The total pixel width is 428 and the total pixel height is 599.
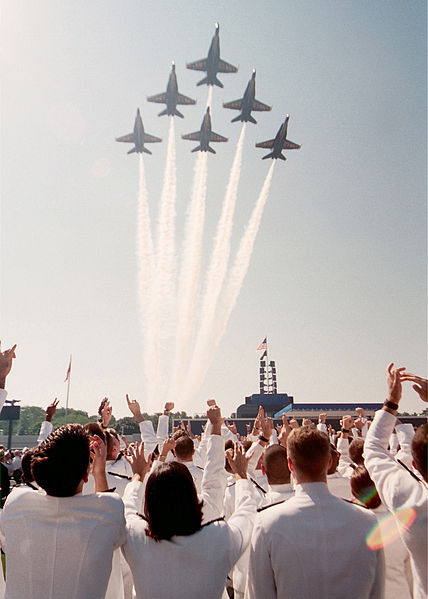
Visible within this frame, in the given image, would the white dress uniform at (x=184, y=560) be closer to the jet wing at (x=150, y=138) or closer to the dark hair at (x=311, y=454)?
the dark hair at (x=311, y=454)

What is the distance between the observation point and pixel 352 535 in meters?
2.95

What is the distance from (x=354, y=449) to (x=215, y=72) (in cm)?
4201

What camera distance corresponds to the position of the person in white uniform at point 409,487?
3152 millimetres

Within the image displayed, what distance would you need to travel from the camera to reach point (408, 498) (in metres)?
3.21

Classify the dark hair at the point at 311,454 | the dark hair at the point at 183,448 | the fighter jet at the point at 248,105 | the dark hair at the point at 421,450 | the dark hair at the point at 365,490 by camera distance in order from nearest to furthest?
1. the dark hair at the point at 311,454
2. the dark hair at the point at 421,450
3. the dark hair at the point at 365,490
4. the dark hair at the point at 183,448
5. the fighter jet at the point at 248,105

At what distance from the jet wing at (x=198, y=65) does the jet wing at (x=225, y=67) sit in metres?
1.33

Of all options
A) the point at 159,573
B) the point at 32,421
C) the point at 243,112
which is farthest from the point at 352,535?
the point at 32,421

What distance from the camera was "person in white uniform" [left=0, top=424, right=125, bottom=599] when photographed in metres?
2.90

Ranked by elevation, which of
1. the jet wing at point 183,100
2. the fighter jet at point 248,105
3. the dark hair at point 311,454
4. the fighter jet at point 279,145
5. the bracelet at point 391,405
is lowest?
the dark hair at point 311,454

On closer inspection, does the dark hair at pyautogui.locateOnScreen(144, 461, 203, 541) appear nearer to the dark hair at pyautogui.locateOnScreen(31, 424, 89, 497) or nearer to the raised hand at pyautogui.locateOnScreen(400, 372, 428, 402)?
the dark hair at pyautogui.locateOnScreen(31, 424, 89, 497)

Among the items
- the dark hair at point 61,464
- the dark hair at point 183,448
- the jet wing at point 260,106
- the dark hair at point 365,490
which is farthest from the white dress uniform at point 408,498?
the jet wing at point 260,106

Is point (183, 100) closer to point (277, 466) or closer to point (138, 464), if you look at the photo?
point (277, 466)

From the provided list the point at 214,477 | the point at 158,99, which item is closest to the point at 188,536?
the point at 214,477

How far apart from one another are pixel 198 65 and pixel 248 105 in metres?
5.97
